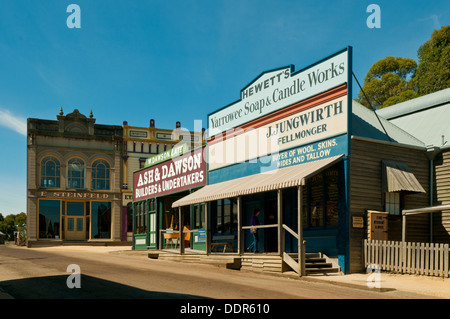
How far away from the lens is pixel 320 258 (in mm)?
15648

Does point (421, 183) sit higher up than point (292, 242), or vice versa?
point (421, 183)

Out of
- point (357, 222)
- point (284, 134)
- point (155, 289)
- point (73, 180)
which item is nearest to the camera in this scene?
point (155, 289)

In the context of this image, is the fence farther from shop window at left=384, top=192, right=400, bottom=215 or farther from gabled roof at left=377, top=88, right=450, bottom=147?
gabled roof at left=377, top=88, right=450, bottom=147

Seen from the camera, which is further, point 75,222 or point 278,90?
point 75,222

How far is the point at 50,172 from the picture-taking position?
145ft

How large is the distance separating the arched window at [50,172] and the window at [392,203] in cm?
3460

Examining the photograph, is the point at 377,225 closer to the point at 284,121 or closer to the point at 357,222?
the point at 357,222

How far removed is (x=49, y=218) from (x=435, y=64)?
33.8m

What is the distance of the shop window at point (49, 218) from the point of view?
43.4 meters

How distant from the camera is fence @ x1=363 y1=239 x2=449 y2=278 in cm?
1298

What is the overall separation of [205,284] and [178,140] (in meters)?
39.4

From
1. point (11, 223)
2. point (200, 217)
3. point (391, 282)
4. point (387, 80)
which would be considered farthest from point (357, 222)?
point (11, 223)
